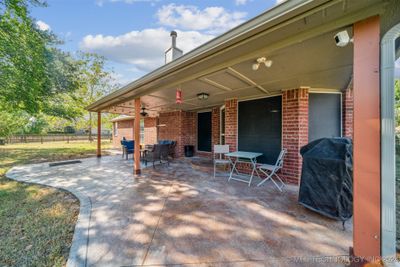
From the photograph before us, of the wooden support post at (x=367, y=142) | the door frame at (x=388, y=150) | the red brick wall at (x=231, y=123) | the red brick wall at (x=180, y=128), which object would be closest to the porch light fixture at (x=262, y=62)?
the wooden support post at (x=367, y=142)

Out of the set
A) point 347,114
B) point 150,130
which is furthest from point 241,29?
point 150,130

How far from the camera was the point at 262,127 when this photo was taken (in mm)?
4898

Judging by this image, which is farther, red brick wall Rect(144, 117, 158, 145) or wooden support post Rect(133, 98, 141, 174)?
red brick wall Rect(144, 117, 158, 145)

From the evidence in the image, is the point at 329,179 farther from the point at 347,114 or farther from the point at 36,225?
the point at 36,225

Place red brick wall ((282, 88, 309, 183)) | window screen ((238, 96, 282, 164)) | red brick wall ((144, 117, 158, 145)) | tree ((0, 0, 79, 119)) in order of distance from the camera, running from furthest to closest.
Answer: red brick wall ((144, 117, 158, 145)) < tree ((0, 0, 79, 119)) < window screen ((238, 96, 282, 164)) < red brick wall ((282, 88, 309, 183))

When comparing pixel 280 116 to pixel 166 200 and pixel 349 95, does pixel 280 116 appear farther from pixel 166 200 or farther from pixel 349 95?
pixel 166 200

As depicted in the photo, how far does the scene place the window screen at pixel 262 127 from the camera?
462 centimetres

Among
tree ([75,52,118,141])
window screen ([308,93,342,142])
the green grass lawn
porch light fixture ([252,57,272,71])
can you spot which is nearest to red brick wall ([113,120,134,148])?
tree ([75,52,118,141])

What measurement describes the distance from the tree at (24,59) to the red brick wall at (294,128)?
9194 millimetres

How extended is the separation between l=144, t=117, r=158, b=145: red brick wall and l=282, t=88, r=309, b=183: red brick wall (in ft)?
25.2

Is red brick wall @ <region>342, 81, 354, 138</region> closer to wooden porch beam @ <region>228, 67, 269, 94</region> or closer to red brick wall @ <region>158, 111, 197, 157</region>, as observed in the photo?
wooden porch beam @ <region>228, 67, 269, 94</region>

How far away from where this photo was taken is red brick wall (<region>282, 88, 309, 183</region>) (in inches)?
165

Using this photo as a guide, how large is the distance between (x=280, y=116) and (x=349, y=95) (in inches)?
72.2

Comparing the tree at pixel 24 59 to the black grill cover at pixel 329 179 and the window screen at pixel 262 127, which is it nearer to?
the window screen at pixel 262 127
